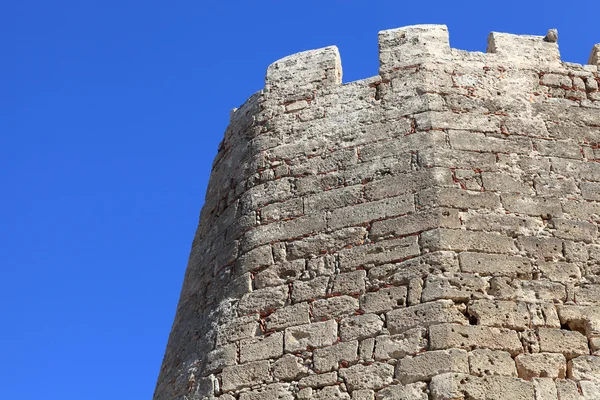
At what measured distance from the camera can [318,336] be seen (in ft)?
16.4

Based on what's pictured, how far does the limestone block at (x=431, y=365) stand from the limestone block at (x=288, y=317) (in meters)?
0.74

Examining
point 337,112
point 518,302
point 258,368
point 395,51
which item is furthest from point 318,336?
point 395,51

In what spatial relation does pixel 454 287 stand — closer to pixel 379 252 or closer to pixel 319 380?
pixel 379 252

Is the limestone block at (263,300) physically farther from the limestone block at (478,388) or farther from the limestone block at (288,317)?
the limestone block at (478,388)

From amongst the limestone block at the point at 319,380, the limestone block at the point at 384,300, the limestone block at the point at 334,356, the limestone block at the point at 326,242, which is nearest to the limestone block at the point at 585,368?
the limestone block at the point at 384,300

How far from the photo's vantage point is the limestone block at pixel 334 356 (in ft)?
15.9

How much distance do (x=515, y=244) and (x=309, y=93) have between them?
6.46ft

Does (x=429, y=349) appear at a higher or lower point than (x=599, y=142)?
lower

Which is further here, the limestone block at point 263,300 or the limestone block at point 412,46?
the limestone block at point 412,46

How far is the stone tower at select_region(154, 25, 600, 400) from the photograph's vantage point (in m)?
4.73

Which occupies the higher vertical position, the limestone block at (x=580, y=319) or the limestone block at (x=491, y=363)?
the limestone block at (x=580, y=319)

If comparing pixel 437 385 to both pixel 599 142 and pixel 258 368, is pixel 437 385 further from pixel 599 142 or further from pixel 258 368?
pixel 599 142

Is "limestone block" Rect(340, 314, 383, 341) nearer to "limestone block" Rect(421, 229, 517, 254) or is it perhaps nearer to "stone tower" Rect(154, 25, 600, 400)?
"stone tower" Rect(154, 25, 600, 400)

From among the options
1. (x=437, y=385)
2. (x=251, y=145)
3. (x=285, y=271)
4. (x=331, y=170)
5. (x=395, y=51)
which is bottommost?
(x=437, y=385)
